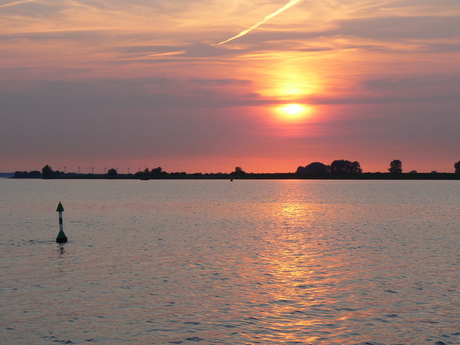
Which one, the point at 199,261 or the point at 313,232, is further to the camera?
the point at 313,232

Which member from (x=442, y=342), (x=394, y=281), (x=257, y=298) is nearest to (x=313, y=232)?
(x=394, y=281)

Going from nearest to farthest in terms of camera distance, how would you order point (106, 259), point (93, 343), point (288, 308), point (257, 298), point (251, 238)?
point (93, 343), point (288, 308), point (257, 298), point (106, 259), point (251, 238)

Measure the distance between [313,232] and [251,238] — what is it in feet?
28.2

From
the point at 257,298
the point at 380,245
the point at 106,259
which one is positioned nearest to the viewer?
the point at 257,298

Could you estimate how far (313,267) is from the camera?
30.0 m

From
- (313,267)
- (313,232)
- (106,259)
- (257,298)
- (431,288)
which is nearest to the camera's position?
(257,298)

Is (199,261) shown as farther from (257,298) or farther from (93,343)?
(93,343)

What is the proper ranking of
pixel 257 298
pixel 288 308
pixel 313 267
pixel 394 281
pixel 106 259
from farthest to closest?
pixel 106 259, pixel 313 267, pixel 394 281, pixel 257 298, pixel 288 308

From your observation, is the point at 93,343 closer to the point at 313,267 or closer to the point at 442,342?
the point at 442,342

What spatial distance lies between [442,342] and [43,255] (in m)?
26.0

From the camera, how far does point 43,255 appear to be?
34.4 meters

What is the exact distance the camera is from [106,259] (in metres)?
32.6

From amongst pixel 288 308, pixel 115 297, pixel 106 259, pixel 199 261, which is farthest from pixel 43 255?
pixel 288 308

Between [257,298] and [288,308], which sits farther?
[257,298]
